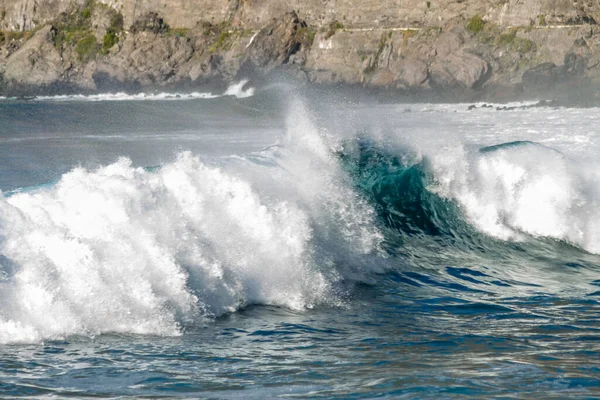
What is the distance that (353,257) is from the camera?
9.71 m

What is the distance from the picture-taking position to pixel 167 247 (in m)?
7.92

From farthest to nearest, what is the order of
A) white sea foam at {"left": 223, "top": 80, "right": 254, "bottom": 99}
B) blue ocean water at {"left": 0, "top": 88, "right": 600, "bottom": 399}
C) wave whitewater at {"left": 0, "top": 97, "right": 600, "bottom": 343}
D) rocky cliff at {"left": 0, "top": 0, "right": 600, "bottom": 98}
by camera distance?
white sea foam at {"left": 223, "top": 80, "right": 254, "bottom": 99} → rocky cliff at {"left": 0, "top": 0, "right": 600, "bottom": 98} → wave whitewater at {"left": 0, "top": 97, "right": 600, "bottom": 343} → blue ocean water at {"left": 0, "top": 88, "right": 600, "bottom": 399}

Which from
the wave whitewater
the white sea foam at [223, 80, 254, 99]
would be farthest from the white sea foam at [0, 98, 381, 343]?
the white sea foam at [223, 80, 254, 99]

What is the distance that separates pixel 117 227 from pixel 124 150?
16.2m

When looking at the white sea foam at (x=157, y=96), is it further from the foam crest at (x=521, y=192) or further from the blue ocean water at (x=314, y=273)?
the blue ocean water at (x=314, y=273)

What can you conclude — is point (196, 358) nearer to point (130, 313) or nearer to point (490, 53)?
A: point (130, 313)

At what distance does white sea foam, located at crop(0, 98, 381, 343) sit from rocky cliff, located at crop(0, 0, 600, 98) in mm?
40189

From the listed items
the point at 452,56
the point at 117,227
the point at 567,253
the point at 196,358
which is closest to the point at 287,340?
the point at 196,358

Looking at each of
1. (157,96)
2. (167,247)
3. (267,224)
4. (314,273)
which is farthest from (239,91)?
(167,247)

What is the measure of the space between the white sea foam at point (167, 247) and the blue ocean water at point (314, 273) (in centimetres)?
2

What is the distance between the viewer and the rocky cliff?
5344 cm

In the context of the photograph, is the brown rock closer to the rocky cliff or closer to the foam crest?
the rocky cliff

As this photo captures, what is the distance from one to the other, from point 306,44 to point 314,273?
2238 inches

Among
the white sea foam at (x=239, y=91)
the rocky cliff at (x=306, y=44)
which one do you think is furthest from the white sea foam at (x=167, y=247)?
the white sea foam at (x=239, y=91)
